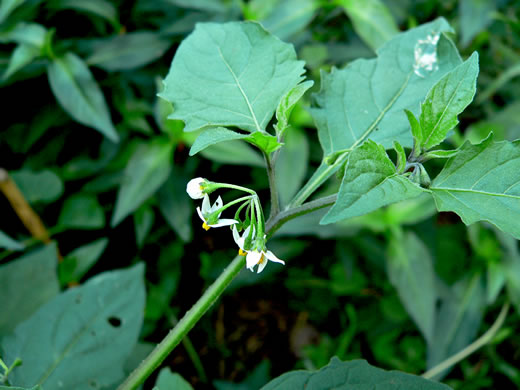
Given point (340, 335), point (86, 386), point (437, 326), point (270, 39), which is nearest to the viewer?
point (270, 39)

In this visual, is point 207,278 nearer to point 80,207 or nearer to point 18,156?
point 80,207

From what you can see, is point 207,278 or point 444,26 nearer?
point 444,26

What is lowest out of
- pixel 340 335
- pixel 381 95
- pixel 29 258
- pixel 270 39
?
pixel 340 335

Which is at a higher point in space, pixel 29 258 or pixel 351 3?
pixel 351 3

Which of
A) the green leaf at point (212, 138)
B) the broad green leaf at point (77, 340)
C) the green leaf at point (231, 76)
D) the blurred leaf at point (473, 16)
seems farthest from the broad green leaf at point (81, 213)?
the blurred leaf at point (473, 16)

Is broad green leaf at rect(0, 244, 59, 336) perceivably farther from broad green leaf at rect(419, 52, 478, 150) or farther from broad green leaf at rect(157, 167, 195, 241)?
broad green leaf at rect(419, 52, 478, 150)

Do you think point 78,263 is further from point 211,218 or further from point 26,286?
point 211,218

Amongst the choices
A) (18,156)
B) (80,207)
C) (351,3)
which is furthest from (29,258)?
(351,3)
